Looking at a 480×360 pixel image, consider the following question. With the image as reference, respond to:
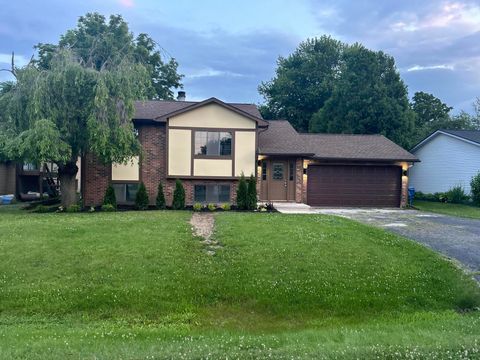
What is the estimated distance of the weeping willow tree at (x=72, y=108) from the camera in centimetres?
1470

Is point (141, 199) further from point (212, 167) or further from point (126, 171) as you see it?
point (212, 167)

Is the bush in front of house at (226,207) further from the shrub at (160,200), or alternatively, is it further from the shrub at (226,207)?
the shrub at (160,200)

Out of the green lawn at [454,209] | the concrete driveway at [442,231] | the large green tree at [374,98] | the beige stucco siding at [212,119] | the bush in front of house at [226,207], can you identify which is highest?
the large green tree at [374,98]

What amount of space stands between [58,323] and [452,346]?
18.3 feet

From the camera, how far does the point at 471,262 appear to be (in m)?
9.21

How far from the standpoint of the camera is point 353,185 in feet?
67.1

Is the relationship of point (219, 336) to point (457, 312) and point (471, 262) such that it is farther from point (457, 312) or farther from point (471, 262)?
point (471, 262)

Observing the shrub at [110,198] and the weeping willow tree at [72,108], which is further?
the shrub at [110,198]

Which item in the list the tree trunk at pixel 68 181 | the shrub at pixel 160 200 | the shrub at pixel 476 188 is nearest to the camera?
the tree trunk at pixel 68 181

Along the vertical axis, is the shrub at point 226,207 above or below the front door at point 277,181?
below

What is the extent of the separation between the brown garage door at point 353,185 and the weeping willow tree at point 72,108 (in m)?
9.18

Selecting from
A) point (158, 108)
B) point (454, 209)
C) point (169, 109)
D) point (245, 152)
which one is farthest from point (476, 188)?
point (158, 108)

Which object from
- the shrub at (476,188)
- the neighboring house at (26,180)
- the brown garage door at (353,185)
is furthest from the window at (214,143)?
the shrub at (476,188)

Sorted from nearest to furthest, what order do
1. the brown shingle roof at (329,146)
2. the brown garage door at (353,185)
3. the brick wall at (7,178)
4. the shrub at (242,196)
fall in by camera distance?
the shrub at (242,196) < the brown shingle roof at (329,146) < the brown garage door at (353,185) < the brick wall at (7,178)
